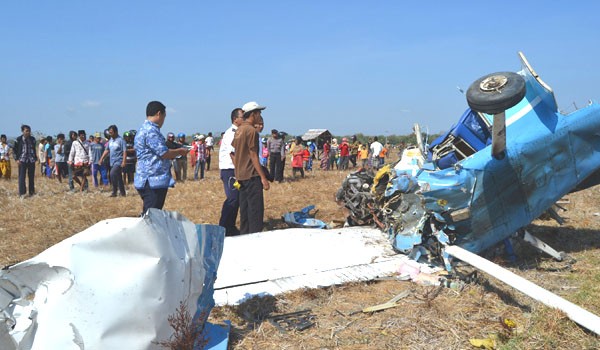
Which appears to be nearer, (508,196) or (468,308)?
(468,308)

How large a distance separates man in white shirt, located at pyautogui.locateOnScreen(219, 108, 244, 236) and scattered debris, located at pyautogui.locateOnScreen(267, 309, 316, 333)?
2917 millimetres

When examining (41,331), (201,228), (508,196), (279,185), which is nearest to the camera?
(41,331)

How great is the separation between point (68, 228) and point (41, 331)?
6.04 metres

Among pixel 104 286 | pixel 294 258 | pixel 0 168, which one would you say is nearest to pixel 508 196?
pixel 294 258

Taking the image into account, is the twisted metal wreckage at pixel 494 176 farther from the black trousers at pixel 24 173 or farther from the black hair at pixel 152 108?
the black trousers at pixel 24 173

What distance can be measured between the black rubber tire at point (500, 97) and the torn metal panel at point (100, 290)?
309 cm

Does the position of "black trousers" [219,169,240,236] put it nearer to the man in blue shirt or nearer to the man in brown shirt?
the man in brown shirt

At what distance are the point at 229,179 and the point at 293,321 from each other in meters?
3.56

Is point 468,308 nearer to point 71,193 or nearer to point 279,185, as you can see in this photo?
point 279,185

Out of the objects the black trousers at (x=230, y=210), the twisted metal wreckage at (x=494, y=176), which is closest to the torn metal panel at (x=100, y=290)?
the twisted metal wreckage at (x=494, y=176)

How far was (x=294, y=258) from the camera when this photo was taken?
484cm

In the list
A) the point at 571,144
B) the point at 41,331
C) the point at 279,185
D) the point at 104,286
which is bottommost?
the point at 279,185

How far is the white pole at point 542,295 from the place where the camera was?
124 inches

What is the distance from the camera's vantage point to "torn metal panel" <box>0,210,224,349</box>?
2342 millimetres
